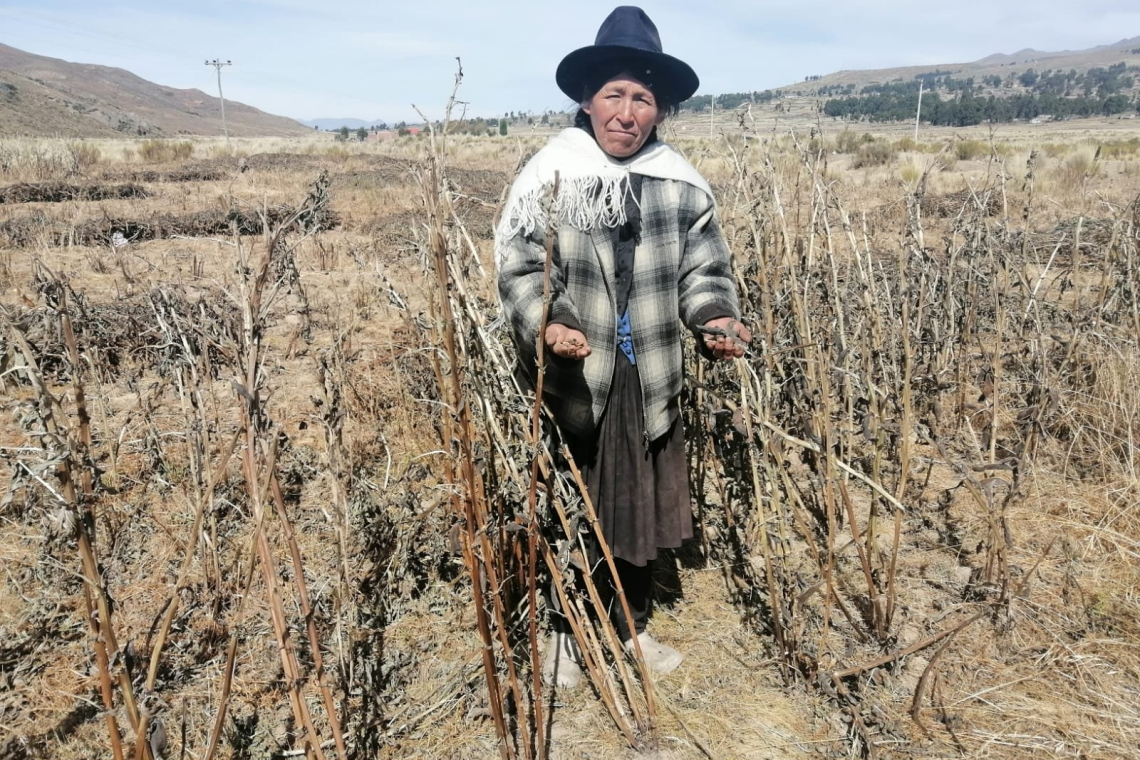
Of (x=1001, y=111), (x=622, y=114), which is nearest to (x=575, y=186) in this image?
(x=622, y=114)

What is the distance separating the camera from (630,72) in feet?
5.45

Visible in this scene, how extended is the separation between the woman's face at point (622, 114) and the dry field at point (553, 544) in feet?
0.75

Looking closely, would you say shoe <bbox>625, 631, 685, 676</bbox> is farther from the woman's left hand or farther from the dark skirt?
the woman's left hand

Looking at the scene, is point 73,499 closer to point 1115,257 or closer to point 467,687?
point 467,687

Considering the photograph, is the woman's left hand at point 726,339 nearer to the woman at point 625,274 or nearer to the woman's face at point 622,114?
the woman at point 625,274

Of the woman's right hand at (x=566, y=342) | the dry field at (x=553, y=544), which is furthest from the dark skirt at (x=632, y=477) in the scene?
the woman's right hand at (x=566, y=342)

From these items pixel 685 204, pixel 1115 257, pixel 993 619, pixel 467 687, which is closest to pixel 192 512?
pixel 467 687

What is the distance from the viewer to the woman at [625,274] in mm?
1605

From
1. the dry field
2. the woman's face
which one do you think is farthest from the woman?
the dry field

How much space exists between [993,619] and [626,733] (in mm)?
1205

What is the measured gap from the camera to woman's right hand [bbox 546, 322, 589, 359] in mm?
1411

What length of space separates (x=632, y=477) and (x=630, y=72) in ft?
3.41

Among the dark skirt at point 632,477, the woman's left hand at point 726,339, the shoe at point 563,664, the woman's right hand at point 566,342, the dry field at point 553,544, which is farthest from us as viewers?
the shoe at point 563,664

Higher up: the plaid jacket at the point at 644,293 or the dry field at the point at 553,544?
the plaid jacket at the point at 644,293
